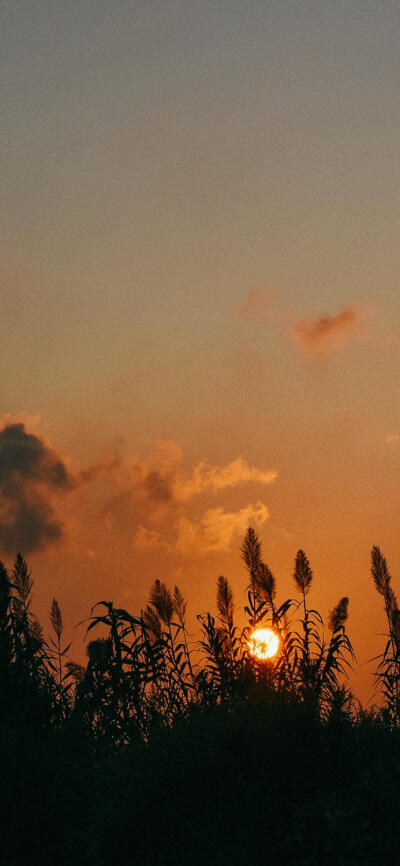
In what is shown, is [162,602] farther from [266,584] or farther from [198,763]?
[198,763]

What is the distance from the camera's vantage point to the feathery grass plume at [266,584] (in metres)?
12.4

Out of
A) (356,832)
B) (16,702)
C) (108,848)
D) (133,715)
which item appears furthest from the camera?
(16,702)

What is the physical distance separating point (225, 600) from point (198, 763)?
6.20 metres

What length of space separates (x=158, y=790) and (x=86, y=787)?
41.7 inches

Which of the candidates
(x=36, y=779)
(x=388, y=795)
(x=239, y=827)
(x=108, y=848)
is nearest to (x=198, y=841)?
(x=239, y=827)

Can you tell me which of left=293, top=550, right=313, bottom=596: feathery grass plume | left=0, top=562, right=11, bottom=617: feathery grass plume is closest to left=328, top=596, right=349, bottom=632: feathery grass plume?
left=293, top=550, right=313, bottom=596: feathery grass plume

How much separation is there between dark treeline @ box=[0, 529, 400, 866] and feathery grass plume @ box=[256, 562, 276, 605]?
6.39 ft

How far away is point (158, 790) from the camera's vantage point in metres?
7.20

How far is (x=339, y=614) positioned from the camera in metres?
13.1

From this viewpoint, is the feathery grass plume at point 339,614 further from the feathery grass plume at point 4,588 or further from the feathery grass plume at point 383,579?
the feathery grass plume at point 4,588

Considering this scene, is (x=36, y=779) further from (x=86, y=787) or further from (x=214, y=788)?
(x=214, y=788)

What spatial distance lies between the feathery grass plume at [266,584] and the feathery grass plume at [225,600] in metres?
0.62

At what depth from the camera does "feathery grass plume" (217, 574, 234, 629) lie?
42.4 feet

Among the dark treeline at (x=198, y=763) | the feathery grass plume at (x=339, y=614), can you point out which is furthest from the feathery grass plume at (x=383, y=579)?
the dark treeline at (x=198, y=763)
